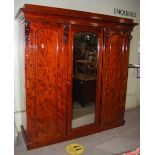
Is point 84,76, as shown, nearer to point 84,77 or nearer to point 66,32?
point 84,77

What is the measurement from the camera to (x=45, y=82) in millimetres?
2574

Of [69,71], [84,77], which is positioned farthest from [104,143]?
[69,71]

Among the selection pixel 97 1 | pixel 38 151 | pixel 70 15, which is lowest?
pixel 38 151

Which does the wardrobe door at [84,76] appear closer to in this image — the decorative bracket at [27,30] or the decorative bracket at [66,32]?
the decorative bracket at [66,32]

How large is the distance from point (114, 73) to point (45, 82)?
129 cm

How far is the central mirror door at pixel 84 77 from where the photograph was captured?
9.17 feet

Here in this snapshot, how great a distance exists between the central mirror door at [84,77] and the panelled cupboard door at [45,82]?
0.23 meters

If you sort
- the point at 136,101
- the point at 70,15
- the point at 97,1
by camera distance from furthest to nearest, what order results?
the point at 136,101, the point at 97,1, the point at 70,15

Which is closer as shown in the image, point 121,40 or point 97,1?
point 121,40

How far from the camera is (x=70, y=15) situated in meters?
2.56

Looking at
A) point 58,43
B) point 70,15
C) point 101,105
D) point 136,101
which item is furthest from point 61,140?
point 136,101
